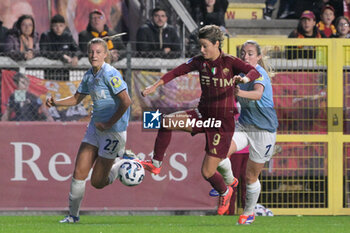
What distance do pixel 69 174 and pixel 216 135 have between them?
11.2ft

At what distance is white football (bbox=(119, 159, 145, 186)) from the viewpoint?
1182 cm

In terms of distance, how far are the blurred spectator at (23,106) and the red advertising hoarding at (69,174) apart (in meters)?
0.55

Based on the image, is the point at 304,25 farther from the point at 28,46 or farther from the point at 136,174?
the point at 136,174

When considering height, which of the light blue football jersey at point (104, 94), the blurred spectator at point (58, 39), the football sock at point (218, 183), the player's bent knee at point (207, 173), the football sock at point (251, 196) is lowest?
the football sock at point (251, 196)

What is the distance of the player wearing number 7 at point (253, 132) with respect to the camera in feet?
39.5

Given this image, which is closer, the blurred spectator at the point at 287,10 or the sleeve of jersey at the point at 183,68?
the sleeve of jersey at the point at 183,68

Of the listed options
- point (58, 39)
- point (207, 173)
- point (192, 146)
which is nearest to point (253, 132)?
point (207, 173)

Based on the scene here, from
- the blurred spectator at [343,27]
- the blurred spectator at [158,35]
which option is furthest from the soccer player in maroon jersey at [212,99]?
the blurred spectator at [343,27]

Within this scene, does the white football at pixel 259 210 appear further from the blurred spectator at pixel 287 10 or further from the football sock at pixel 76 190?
the blurred spectator at pixel 287 10

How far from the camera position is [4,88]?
48.7 feet

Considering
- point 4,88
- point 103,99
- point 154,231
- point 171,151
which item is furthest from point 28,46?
point 154,231

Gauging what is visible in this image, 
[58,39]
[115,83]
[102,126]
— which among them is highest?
[58,39]

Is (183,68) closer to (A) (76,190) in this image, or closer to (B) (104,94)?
(B) (104,94)

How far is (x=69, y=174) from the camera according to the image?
14.2 m
